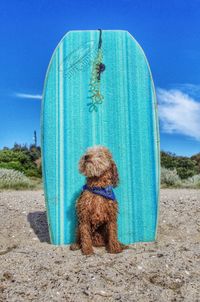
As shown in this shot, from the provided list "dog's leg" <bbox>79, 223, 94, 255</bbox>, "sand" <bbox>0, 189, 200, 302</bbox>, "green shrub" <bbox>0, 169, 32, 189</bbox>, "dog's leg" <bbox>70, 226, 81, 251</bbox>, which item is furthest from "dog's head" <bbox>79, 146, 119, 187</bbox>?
"green shrub" <bbox>0, 169, 32, 189</bbox>

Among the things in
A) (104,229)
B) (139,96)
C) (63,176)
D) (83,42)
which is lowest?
(104,229)

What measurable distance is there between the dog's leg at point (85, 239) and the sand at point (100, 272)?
0.06 m

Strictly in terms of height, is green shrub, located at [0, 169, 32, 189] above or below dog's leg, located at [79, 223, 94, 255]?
above

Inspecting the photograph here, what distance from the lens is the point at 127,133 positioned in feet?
14.2

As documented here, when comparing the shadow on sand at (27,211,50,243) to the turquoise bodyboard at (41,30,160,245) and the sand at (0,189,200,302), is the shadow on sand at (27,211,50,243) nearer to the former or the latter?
the sand at (0,189,200,302)

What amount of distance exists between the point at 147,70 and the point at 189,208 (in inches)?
89.2

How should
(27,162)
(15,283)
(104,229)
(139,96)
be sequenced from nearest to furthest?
(15,283)
(104,229)
(139,96)
(27,162)

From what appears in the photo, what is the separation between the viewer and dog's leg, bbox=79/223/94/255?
12.6 feet

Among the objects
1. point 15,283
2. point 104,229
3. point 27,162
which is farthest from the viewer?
point 27,162

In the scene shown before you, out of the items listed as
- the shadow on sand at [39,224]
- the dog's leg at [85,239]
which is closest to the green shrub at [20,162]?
the shadow on sand at [39,224]

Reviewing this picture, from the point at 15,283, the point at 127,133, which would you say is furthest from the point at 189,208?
the point at 15,283

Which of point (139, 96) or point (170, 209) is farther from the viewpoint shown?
point (170, 209)

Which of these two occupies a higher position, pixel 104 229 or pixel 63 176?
pixel 63 176

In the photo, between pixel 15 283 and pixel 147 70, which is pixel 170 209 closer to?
pixel 147 70
